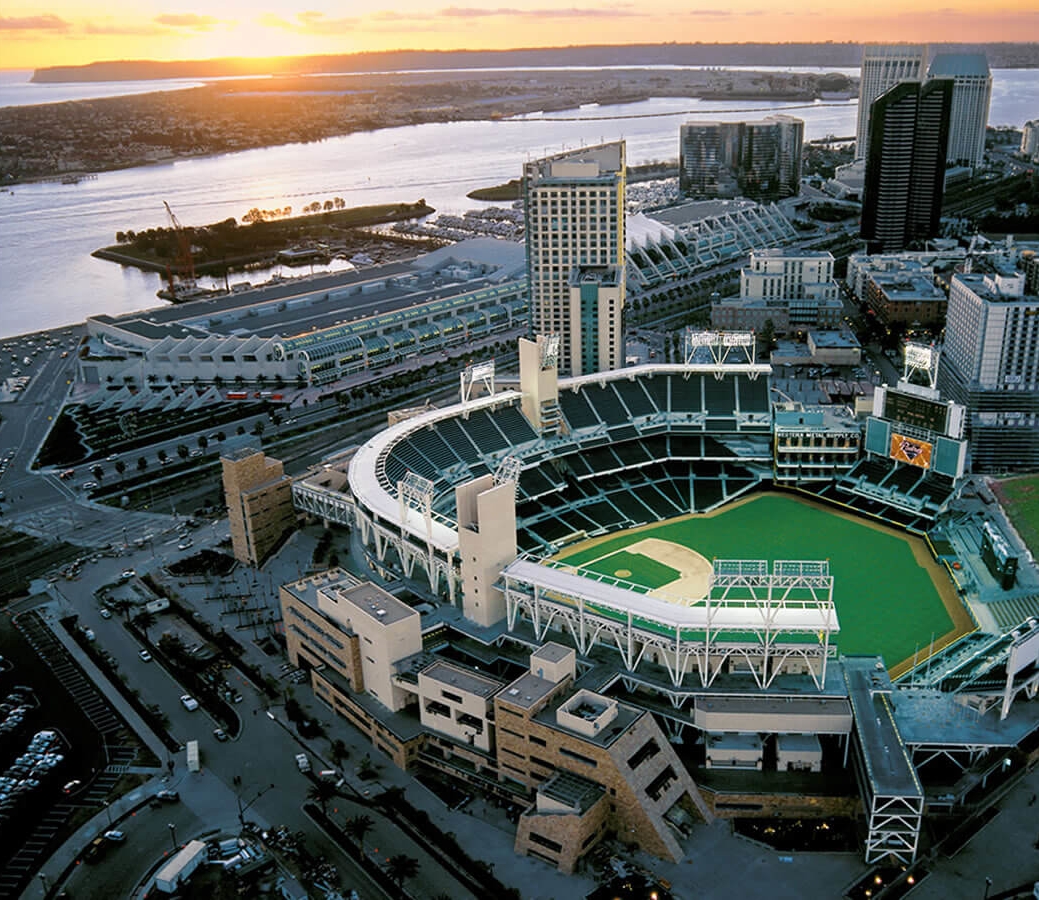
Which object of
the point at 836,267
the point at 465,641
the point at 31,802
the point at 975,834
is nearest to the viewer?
the point at 975,834

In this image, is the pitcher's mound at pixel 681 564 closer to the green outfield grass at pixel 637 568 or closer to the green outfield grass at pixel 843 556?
the green outfield grass at pixel 637 568

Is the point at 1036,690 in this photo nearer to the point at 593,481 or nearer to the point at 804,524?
the point at 804,524

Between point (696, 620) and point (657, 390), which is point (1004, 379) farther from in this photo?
point (696, 620)

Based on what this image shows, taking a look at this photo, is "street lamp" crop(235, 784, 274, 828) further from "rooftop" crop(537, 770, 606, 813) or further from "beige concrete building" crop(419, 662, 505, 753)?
"rooftop" crop(537, 770, 606, 813)

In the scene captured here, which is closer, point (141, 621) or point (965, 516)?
point (141, 621)

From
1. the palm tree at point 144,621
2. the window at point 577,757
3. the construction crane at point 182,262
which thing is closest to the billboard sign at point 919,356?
the window at point 577,757

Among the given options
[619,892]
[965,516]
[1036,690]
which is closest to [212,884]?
[619,892]

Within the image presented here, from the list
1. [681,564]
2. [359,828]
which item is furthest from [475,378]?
[359,828]

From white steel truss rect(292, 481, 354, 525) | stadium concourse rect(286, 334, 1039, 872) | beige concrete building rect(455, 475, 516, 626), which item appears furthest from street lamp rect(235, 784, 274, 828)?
white steel truss rect(292, 481, 354, 525)
